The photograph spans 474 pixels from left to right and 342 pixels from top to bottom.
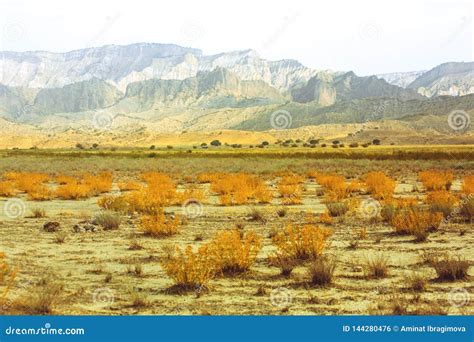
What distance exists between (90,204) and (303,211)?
354 inches

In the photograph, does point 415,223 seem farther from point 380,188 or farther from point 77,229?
point 380,188

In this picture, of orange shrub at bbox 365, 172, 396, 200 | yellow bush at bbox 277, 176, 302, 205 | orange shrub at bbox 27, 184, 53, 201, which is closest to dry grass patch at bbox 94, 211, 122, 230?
yellow bush at bbox 277, 176, 302, 205

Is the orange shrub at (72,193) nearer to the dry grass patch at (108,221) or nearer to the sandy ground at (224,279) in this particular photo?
the sandy ground at (224,279)

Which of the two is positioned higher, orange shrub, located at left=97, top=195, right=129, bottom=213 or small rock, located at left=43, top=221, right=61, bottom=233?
orange shrub, located at left=97, top=195, right=129, bottom=213

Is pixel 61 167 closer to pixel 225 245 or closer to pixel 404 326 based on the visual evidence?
pixel 225 245

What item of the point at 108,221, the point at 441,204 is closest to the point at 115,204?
Result: the point at 108,221

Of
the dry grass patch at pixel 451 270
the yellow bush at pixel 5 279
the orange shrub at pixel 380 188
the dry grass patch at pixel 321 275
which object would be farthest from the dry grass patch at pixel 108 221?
the orange shrub at pixel 380 188

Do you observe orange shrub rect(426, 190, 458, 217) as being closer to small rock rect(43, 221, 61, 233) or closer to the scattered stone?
the scattered stone

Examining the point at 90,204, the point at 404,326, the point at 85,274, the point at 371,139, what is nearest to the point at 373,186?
the point at 90,204

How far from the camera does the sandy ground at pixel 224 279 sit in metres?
8.43

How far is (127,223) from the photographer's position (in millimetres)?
17422

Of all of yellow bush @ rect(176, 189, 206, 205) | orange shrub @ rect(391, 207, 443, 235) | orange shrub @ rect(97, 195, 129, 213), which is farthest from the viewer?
yellow bush @ rect(176, 189, 206, 205)

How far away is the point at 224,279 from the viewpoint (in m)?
10.2

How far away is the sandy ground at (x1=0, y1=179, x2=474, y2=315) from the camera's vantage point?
8430 millimetres
